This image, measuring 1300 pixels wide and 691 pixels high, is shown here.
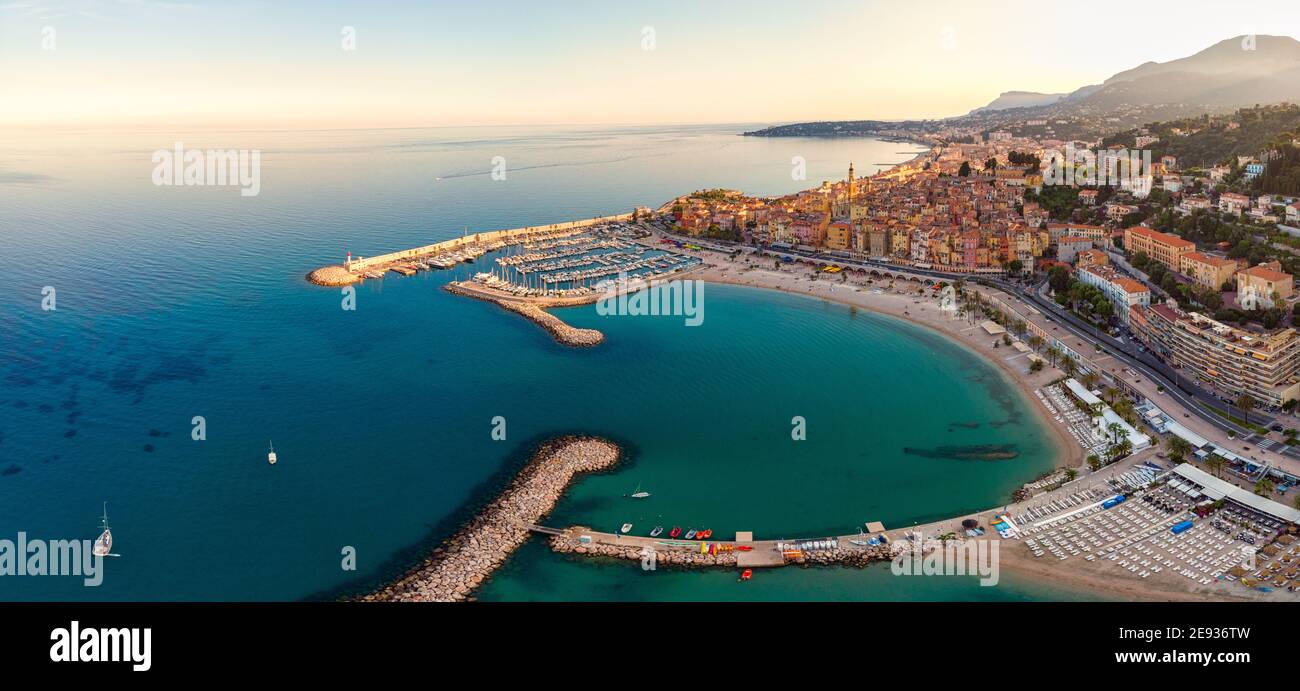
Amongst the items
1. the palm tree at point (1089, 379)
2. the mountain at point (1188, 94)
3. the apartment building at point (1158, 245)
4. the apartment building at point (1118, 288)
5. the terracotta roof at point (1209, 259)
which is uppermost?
the mountain at point (1188, 94)

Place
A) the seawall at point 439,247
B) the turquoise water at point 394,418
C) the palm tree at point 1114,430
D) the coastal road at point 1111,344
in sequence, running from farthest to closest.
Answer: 1. the seawall at point 439,247
2. the coastal road at point 1111,344
3. the palm tree at point 1114,430
4. the turquoise water at point 394,418

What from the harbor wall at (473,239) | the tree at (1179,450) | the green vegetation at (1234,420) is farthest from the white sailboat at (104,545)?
the green vegetation at (1234,420)

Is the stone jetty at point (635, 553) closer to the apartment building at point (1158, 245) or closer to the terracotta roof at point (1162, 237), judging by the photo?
the apartment building at point (1158, 245)

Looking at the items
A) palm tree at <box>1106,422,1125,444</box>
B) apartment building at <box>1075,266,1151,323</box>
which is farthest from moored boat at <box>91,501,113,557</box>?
apartment building at <box>1075,266,1151,323</box>

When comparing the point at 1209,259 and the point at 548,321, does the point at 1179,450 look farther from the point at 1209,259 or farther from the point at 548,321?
the point at 548,321

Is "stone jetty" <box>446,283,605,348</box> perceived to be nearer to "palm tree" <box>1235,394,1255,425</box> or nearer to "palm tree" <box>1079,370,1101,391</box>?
"palm tree" <box>1079,370,1101,391</box>

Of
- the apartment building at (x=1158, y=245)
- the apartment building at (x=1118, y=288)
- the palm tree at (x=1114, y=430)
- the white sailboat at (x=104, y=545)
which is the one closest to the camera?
the white sailboat at (x=104, y=545)
